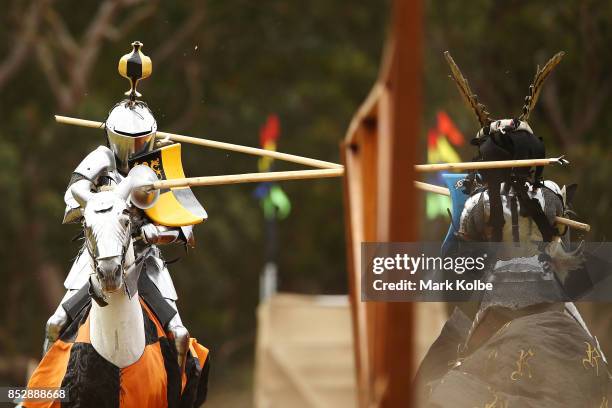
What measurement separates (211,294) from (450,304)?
19759 mm

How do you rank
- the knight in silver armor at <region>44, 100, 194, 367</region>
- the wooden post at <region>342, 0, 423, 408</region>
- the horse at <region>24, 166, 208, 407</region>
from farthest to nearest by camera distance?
the knight in silver armor at <region>44, 100, 194, 367</region>
the horse at <region>24, 166, 208, 407</region>
the wooden post at <region>342, 0, 423, 408</region>

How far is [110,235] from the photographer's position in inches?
271

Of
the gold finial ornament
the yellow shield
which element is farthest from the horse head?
the gold finial ornament

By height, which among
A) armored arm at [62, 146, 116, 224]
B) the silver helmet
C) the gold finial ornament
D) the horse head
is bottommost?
the horse head

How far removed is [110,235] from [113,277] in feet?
0.63

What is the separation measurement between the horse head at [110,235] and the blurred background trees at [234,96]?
15.3 meters

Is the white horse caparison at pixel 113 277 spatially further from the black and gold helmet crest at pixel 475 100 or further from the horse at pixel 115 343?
the black and gold helmet crest at pixel 475 100

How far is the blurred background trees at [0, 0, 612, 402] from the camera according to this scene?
81.2ft

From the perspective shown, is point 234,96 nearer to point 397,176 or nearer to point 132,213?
point 132,213

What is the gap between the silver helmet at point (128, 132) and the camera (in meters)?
7.70

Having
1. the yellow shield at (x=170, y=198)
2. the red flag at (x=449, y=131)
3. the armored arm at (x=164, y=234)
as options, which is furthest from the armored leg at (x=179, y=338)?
the red flag at (x=449, y=131)

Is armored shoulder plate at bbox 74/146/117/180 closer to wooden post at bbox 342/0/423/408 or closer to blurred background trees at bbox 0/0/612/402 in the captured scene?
wooden post at bbox 342/0/423/408

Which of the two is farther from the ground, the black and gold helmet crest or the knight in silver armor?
the black and gold helmet crest

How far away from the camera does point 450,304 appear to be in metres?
7.67
